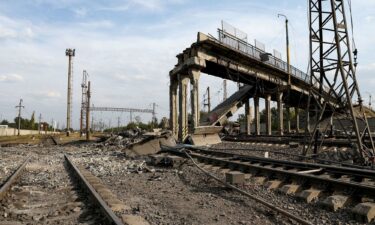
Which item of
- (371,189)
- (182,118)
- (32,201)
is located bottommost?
(32,201)

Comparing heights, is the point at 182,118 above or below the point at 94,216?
above

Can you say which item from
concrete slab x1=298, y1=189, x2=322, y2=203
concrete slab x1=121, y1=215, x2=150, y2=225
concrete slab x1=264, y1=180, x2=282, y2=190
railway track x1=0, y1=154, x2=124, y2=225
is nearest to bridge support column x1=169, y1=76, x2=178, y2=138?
railway track x1=0, y1=154, x2=124, y2=225

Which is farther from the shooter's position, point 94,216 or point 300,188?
point 300,188

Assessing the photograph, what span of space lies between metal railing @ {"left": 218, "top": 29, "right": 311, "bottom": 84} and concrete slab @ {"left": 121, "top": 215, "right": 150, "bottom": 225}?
2337 centimetres

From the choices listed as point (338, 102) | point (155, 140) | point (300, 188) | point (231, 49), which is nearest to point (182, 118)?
point (231, 49)

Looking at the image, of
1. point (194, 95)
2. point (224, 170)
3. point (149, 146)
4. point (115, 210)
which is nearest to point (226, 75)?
point (194, 95)

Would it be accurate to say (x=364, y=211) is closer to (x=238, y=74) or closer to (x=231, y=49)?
(x=231, y=49)

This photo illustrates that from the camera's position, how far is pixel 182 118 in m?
27.6

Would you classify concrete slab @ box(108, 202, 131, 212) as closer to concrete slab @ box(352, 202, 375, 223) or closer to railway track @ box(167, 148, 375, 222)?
railway track @ box(167, 148, 375, 222)

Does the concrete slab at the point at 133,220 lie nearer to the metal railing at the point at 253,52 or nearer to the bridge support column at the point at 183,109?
the bridge support column at the point at 183,109

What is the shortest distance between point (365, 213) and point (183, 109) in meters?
22.9

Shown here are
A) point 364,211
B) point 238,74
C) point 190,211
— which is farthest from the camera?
point 238,74

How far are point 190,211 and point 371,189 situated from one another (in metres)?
3.06

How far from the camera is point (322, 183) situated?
23.6ft
